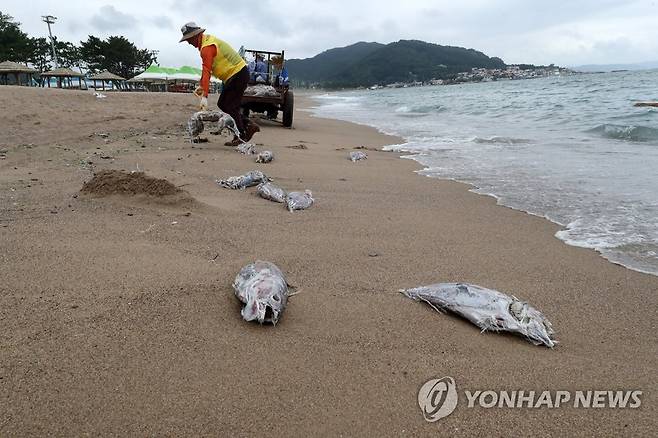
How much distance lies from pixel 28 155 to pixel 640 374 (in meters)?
6.20

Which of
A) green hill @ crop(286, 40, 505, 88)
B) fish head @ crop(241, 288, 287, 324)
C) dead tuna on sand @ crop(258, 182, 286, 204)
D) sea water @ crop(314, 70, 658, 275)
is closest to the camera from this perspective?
fish head @ crop(241, 288, 287, 324)

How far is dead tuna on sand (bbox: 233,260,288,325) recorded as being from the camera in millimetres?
1947

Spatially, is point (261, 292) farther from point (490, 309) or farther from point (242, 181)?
point (242, 181)

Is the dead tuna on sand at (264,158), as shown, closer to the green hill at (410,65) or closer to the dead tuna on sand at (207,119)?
the dead tuna on sand at (207,119)

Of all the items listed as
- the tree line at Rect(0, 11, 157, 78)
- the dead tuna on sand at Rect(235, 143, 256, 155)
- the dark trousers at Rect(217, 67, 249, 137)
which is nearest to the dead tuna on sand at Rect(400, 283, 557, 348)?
the dead tuna on sand at Rect(235, 143, 256, 155)

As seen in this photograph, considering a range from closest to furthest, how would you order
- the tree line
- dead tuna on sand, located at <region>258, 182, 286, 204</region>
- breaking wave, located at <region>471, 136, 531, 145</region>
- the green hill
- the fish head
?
the fish head, dead tuna on sand, located at <region>258, 182, 286, 204</region>, breaking wave, located at <region>471, 136, 531, 145</region>, the tree line, the green hill

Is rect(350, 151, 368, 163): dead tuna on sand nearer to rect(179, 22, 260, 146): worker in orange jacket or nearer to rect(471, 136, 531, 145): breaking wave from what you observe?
rect(179, 22, 260, 146): worker in orange jacket

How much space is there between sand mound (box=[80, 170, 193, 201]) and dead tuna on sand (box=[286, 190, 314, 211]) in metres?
0.83

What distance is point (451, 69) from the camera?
11662cm

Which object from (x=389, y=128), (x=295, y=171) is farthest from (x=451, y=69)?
(x=295, y=171)

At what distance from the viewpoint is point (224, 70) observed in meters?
6.11

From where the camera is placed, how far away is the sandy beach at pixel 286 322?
148cm

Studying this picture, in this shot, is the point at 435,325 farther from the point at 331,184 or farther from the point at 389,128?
the point at 389,128

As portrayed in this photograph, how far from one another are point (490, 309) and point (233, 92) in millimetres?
5313
